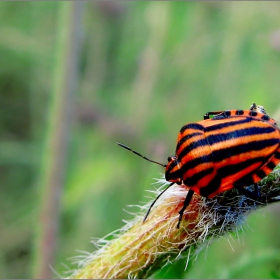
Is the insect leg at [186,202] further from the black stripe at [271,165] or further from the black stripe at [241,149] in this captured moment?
the black stripe at [271,165]

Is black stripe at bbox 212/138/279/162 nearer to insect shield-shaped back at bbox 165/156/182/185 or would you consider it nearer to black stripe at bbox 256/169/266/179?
black stripe at bbox 256/169/266/179

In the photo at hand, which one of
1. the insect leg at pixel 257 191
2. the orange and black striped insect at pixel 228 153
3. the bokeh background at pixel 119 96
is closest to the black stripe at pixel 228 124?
the orange and black striped insect at pixel 228 153

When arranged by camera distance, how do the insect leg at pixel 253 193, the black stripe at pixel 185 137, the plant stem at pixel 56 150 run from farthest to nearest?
1. the plant stem at pixel 56 150
2. the black stripe at pixel 185 137
3. the insect leg at pixel 253 193

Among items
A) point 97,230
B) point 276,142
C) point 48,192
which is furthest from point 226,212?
point 97,230

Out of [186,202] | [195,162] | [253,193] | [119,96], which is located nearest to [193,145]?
[195,162]

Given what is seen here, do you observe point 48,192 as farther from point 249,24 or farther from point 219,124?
point 249,24

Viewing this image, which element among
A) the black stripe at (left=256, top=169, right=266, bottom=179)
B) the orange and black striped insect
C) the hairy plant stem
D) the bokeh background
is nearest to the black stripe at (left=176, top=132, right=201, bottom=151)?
the orange and black striped insect
